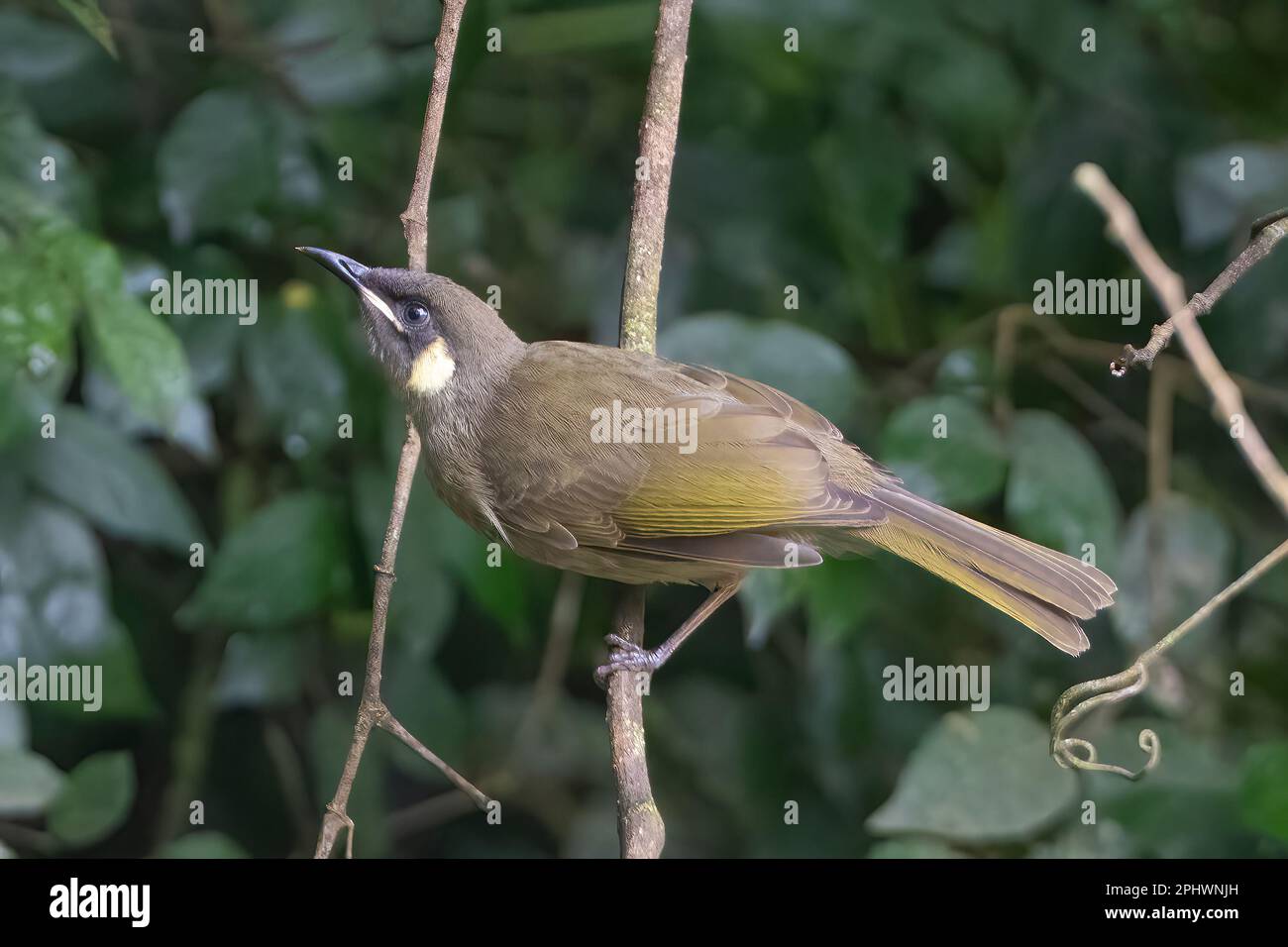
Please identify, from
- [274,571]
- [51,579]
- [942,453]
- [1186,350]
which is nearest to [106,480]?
[51,579]

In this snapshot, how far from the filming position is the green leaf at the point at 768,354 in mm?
→ 3121

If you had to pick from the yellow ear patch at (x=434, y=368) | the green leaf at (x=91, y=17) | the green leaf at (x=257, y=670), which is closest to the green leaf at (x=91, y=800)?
the green leaf at (x=257, y=670)

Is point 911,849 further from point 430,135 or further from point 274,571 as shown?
point 430,135

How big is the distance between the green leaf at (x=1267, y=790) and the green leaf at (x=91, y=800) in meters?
2.59

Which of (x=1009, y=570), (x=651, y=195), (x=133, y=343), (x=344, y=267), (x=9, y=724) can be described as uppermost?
(x=651, y=195)

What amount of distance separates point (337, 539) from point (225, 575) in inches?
11.2

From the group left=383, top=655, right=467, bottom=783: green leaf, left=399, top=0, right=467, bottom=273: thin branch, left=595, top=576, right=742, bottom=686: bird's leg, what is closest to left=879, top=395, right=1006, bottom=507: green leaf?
left=595, top=576, right=742, bottom=686: bird's leg

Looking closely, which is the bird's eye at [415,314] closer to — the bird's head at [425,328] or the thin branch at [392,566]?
the bird's head at [425,328]

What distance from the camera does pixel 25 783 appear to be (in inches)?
105

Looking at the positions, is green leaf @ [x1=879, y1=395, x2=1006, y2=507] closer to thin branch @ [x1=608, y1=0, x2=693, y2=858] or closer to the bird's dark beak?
thin branch @ [x1=608, y1=0, x2=693, y2=858]

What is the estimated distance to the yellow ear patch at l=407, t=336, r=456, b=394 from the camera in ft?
10.1

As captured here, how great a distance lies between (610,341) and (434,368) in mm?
566
